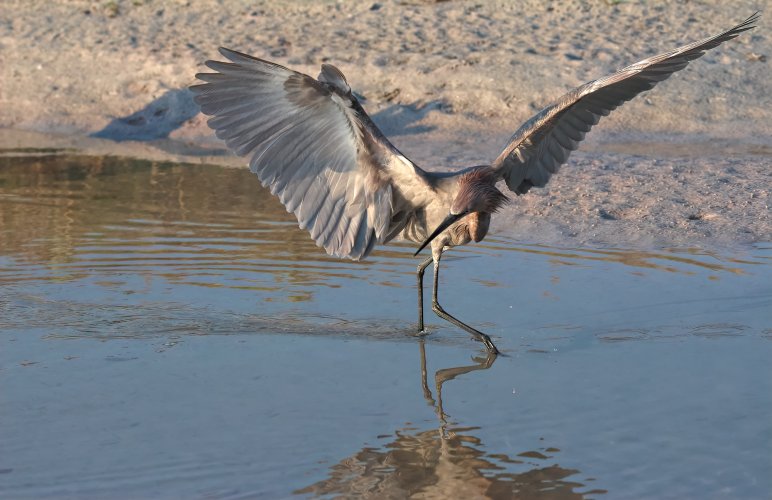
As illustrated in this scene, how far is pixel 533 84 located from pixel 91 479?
8.74 meters

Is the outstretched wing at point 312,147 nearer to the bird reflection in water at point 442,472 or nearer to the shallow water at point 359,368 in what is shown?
the shallow water at point 359,368

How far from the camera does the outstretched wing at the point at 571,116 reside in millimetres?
6535

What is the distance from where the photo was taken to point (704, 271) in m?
8.02

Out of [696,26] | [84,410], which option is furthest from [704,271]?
[696,26]

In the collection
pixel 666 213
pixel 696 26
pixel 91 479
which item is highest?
pixel 696 26

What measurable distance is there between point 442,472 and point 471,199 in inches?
71.9

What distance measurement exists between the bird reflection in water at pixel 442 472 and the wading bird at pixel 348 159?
4.56 feet

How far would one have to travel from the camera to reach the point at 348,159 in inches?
255

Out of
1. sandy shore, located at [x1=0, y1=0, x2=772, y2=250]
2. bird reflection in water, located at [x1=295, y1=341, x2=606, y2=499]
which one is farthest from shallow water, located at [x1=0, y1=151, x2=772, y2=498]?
sandy shore, located at [x1=0, y1=0, x2=772, y2=250]

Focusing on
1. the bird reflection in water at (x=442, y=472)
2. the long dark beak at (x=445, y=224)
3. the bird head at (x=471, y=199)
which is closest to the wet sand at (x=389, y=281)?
the bird reflection in water at (x=442, y=472)

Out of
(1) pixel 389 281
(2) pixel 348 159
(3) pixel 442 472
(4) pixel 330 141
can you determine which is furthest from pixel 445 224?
(3) pixel 442 472

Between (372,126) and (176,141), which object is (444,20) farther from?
(372,126)

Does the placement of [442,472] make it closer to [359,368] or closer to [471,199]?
[359,368]

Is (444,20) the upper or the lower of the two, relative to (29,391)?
upper
